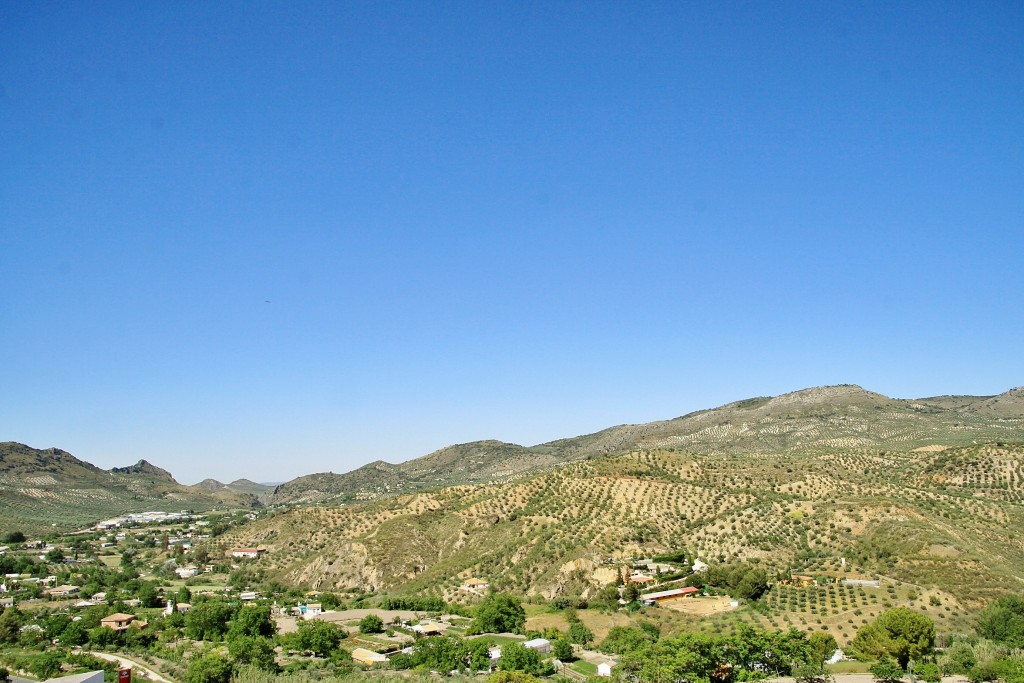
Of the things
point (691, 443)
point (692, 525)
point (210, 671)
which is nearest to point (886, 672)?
point (692, 525)

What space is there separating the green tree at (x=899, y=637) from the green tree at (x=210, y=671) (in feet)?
117

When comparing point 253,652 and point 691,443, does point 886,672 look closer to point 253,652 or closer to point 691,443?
point 253,652

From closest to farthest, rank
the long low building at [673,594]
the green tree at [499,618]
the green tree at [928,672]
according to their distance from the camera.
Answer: the green tree at [928,672] → the green tree at [499,618] → the long low building at [673,594]

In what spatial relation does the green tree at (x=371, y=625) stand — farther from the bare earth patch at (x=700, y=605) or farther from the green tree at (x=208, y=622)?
the bare earth patch at (x=700, y=605)

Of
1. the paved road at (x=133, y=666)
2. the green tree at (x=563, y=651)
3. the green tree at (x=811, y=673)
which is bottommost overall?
the green tree at (x=811, y=673)

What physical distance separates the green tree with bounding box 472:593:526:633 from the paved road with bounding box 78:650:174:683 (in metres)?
19.8

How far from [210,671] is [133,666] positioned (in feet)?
30.1

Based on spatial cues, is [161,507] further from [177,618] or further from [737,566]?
[737,566]

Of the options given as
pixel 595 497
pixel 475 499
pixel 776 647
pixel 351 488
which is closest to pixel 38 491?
pixel 351 488

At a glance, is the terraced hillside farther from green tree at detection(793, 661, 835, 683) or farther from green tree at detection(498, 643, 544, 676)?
green tree at detection(498, 643, 544, 676)

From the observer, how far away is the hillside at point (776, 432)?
358 feet

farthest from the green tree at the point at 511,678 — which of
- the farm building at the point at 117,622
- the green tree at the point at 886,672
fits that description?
the farm building at the point at 117,622

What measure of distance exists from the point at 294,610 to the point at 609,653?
32.4 meters

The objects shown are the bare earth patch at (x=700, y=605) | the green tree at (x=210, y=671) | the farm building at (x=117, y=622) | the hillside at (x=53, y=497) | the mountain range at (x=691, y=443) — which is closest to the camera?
the green tree at (x=210, y=671)
